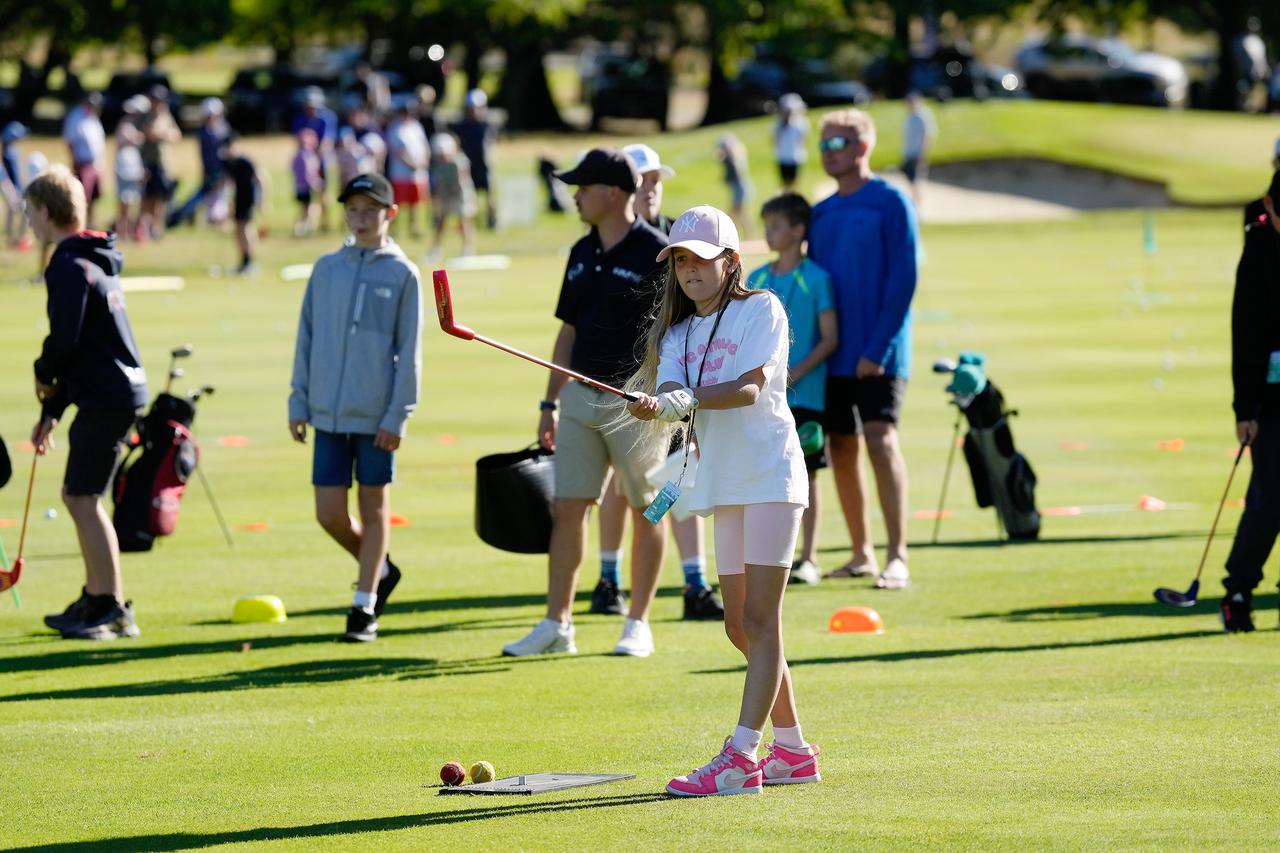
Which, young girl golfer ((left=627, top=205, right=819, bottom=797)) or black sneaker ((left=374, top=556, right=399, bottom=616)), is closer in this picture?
young girl golfer ((left=627, top=205, right=819, bottom=797))

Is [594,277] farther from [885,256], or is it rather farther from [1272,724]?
[1272,724]

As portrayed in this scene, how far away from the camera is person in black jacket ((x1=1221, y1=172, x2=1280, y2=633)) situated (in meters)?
8.59

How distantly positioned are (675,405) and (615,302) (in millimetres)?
2369

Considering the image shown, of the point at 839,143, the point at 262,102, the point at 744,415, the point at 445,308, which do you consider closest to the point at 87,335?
the point at 445,308

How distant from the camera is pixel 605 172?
8336mm

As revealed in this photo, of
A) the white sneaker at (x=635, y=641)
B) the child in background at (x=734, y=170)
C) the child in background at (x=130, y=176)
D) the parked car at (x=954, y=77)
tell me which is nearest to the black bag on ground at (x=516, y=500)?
the white sneaker at (x=635, y=641)

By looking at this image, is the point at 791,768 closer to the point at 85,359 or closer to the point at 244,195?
the point at 85,359

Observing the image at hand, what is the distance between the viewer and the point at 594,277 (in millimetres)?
8500

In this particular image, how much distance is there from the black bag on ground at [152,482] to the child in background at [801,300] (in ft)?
9.97

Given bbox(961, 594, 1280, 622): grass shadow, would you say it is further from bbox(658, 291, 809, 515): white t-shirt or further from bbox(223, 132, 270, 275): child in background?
bbox(223, 132, 270, 275): child in background

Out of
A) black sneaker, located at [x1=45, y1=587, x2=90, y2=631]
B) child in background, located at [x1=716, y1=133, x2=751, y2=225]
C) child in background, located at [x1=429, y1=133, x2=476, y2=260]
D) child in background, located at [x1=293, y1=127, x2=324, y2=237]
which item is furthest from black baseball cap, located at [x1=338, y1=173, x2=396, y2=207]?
child in background, located at [x1=716, y1=133, x2=751, y2=225]

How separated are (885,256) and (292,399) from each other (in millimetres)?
3101

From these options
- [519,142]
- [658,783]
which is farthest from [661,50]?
[658,783]

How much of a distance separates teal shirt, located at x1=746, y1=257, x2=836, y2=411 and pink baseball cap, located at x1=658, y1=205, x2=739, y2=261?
356cm
